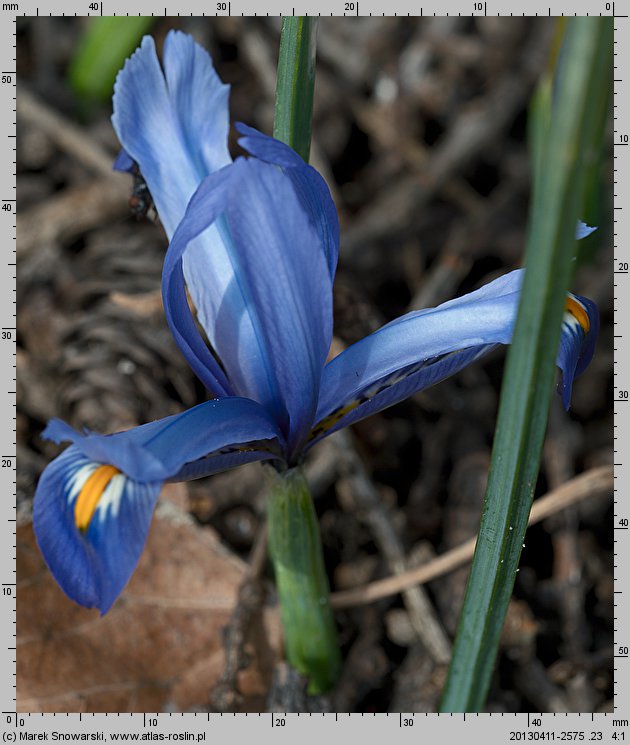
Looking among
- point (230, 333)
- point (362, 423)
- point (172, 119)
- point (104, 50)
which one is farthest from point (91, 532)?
point (104, 50)

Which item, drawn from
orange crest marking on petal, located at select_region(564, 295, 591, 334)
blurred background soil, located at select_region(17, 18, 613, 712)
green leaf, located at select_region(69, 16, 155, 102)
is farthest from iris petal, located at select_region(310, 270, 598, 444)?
green leaf, located at select_region(69, 16, 155, 102)

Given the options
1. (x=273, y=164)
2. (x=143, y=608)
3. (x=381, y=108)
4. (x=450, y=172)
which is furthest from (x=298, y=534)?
(x=381, y=108)

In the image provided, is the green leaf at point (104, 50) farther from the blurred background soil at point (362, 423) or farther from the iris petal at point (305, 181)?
the iris petal at point (305, 181)

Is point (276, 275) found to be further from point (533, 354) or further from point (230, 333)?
point (533, 354)

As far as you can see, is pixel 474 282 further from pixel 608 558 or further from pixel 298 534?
pixel 298 534

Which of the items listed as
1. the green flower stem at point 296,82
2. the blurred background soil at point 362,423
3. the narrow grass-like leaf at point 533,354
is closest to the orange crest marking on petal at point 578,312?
the narrow grass-like leaf at point 533,354

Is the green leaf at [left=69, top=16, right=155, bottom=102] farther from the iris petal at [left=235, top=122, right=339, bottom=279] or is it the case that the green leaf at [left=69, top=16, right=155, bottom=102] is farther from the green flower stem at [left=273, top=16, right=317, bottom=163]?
the iris petal at [left=235, top=122, right=339, bottom=279]
